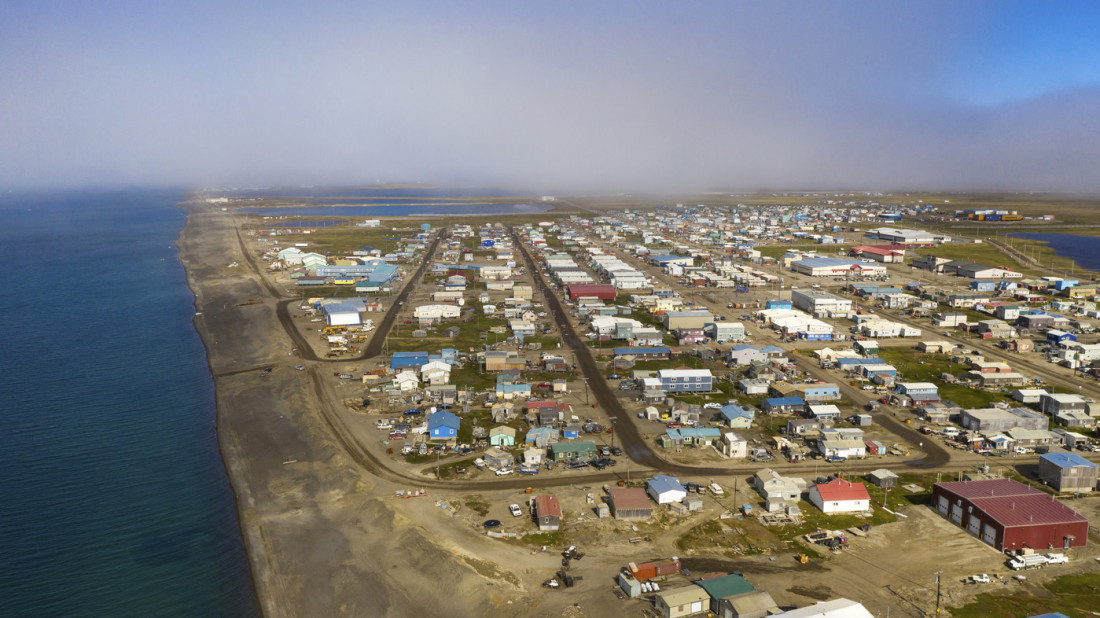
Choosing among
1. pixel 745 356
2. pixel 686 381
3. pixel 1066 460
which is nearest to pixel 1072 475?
pixel 1066 460

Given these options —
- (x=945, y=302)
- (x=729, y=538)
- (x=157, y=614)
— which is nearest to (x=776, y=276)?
(x=945, y=302)

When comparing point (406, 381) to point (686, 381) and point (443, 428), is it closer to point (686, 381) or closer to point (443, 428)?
point (443, 428)

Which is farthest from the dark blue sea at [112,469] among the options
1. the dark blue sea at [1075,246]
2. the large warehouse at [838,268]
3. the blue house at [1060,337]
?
the dark blue sea at [1075,246]

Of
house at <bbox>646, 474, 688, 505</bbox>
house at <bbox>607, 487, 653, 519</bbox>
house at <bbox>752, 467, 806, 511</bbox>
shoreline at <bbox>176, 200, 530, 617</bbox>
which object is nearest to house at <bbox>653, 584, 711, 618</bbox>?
shoreline at <bbox>176, 200, 530, 617</bbox>

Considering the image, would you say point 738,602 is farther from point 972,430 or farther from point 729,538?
point 972,430

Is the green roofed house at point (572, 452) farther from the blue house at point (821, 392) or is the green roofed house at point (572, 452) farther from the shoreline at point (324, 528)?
the blue house at point (821, 392)

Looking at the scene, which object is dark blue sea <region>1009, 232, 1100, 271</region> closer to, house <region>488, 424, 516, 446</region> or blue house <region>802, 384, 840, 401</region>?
blue house <region>802, 384, 840, 401</region>
